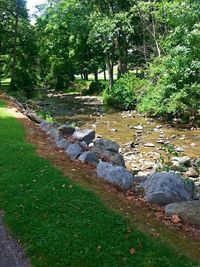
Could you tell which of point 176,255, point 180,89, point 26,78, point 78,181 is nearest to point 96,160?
point 78,181

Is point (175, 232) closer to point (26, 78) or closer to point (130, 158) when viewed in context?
point (130, 158)

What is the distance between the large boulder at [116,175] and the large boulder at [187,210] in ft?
5.48

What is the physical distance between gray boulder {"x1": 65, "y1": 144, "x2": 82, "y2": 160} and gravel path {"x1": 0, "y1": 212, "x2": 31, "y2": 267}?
4827mm

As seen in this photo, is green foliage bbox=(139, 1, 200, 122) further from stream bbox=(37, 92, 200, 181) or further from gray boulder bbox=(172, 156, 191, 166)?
gray boulder bbox=(172, 156, 191, 166)

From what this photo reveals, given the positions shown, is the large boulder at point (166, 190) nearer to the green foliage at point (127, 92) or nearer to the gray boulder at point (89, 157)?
the gray boulder at point (89, 157)

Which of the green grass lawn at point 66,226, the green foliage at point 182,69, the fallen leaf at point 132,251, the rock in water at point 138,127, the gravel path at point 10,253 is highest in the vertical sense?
the green foliage at point 182,69

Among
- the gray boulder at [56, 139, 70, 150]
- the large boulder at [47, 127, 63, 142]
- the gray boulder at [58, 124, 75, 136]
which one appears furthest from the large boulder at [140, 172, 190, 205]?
the gray boulder at [58, 124, 75, 136]

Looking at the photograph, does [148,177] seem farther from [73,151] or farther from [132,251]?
[73,151]

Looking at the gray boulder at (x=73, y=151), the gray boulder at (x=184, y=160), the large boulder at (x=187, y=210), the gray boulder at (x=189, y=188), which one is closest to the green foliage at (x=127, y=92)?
the gray boulder at (x=184, y=160)

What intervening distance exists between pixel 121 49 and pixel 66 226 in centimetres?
2964

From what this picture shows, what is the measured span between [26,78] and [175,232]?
34.8 meters

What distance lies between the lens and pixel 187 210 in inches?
303

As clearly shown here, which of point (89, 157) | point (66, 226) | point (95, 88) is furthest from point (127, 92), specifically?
point (66, 226)

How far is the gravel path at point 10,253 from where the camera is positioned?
6.22 metres
